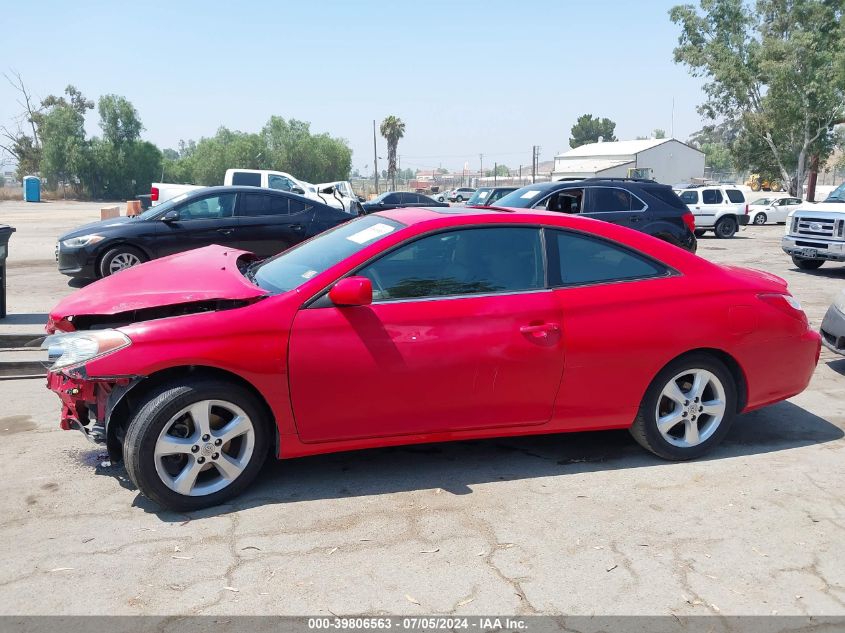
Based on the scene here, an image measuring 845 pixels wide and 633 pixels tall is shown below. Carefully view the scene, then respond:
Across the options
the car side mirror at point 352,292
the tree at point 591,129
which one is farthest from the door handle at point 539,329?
the tree at point 591,129

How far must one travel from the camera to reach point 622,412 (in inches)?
181

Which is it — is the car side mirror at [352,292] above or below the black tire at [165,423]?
above

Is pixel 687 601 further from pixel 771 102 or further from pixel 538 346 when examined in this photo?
pixel 771 102

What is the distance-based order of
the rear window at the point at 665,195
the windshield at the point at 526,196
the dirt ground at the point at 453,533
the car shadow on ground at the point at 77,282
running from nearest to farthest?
the dirt ground at the point at 453,533 < the car shadow on ground at the point at 77,282 < the windshield at the point at 526,196 < the rear window at the point at 665,195

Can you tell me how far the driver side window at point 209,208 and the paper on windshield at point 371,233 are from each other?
Answer: 717cm

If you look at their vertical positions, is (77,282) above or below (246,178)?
below

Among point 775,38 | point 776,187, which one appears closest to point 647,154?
point 776,187

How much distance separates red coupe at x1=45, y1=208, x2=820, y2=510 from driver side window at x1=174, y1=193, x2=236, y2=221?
666 cm

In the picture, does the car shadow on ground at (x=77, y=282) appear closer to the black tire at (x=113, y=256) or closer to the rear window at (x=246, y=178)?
the black tire at (x=113, y=256)

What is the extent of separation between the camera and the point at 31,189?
55.4 metres

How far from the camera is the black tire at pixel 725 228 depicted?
24.8 m

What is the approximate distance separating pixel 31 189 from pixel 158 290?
58707 millimetres

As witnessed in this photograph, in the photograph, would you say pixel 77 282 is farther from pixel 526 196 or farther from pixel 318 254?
pixel 318 254

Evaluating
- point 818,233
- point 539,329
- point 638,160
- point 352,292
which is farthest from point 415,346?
point 638,160
